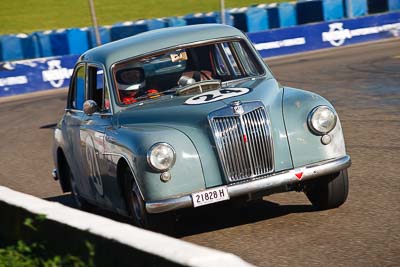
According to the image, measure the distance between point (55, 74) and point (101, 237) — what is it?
2533 centimetres

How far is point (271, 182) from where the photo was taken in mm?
7254

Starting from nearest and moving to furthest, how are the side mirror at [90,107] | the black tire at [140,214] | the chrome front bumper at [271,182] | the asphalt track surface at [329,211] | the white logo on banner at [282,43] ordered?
the asphalt track surface at [329,211] → the chrome front bumper at [271,182] → the black tire at [140,214] → the side mirror at [90,107] → the white logo on banner at [282,43]

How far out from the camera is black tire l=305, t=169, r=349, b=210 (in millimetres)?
7695

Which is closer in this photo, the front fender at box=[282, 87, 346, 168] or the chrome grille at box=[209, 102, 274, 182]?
the chrome grille at box=[209, 102, 274, 182]

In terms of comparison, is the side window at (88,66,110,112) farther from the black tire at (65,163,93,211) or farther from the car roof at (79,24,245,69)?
the black tire at (65,163,93,211)

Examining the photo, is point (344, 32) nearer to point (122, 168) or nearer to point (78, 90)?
point (78, 90)

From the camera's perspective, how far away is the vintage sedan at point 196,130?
7.19 metres

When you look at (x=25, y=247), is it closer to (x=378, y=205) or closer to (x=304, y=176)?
(x=304, y=176)

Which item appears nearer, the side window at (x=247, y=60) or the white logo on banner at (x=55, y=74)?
the side window at (x=247, y=60)

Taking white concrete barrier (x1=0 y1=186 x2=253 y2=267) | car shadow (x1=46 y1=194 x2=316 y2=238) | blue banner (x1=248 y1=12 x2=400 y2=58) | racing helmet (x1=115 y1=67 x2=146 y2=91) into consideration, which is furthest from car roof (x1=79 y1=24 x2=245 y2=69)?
blue banner (x1=248 y1=12 x2=400 y2=58)

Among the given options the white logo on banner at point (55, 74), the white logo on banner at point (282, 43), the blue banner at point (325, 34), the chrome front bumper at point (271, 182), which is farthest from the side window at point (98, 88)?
the white logo on banner at point (282, 43)

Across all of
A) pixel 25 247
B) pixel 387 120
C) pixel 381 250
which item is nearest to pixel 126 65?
pixel 25 247

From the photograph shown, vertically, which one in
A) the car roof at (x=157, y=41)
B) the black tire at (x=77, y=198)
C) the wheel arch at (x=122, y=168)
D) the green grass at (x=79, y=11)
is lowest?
the green grass at (x=79, y=11)

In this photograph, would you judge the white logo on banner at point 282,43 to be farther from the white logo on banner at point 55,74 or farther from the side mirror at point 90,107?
the side mirror at point 90,107
